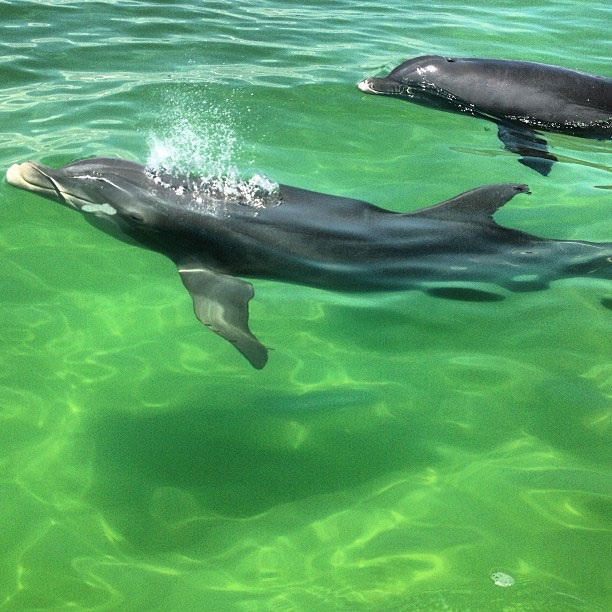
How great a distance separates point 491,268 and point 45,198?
3.87m

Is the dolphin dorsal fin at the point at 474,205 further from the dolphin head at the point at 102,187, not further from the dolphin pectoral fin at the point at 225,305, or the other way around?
the dolphin head at the point at 102,187

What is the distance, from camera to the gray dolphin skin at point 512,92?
1105 centimetres

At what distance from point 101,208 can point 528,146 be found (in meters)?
5.02

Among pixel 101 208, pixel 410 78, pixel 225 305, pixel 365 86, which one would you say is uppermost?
pixel 410 78

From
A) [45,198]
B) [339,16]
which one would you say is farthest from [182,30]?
[45,198]

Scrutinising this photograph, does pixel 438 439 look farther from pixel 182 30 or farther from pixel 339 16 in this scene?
pixel 339 16

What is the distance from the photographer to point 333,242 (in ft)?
22.8

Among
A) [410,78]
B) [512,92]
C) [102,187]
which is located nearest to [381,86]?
[410,78]

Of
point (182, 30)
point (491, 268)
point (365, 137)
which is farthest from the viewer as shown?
point (182, 30)

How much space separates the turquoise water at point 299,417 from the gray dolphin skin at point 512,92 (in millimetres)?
975

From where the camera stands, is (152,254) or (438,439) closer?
(438,439)

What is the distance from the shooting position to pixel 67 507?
5.05 metres

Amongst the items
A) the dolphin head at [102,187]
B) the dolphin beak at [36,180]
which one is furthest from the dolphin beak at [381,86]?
the dolphin beak at [36,180]

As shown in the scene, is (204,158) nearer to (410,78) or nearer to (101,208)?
(101,208)
